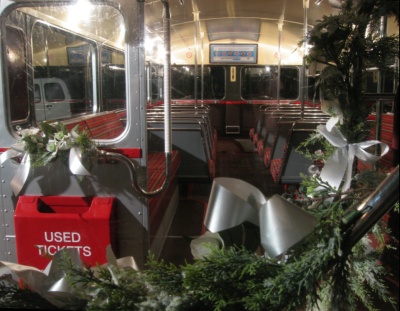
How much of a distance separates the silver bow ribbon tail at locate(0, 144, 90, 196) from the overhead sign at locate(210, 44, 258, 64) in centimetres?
156

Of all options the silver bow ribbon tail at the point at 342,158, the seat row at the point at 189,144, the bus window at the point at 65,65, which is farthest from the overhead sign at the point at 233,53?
the silver bow ribbon tail at the point at 342,158

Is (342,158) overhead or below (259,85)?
below

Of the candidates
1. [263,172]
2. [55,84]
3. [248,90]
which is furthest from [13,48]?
[248,90]

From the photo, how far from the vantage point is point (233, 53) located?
11.4 ft

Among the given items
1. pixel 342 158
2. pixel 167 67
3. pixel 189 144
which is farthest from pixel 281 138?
pixel 342 158

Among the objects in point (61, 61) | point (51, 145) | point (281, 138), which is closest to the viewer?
point (51, 145)

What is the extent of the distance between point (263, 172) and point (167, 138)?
1411mm

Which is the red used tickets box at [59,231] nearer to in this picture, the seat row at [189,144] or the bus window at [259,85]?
the seat row at [189,144]

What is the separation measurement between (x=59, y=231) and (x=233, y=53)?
6.83ft

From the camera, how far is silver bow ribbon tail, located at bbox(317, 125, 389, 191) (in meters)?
0.98

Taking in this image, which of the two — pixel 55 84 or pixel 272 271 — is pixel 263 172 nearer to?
pixel 55 84

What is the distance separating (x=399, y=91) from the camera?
0.71 meters

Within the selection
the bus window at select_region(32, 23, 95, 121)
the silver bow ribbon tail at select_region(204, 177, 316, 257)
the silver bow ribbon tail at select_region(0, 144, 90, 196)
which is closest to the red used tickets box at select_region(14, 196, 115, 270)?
the silver bow ribbon tail at select_region(0, 144, 90, 196)

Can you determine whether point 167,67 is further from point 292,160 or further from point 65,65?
point 65,65
